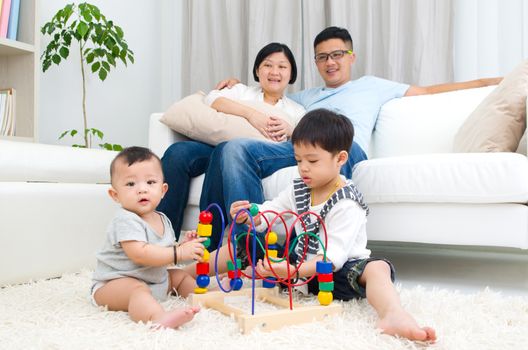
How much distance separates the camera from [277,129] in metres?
2.13

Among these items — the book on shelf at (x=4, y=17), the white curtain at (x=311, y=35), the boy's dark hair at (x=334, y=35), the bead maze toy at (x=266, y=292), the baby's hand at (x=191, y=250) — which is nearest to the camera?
the bead maze toy at (x=266, y=292)

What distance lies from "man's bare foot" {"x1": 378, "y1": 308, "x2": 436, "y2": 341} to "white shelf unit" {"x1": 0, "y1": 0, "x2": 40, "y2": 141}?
2.22 m

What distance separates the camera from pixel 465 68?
278 cm

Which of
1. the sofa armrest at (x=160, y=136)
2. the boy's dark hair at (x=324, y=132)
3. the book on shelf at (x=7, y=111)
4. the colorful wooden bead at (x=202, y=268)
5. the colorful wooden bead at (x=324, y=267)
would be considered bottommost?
the colorful wooden bead at (x=202, y=268)

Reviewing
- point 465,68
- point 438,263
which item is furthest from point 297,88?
point 438,263

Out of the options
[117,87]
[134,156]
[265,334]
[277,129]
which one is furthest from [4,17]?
[265,334]

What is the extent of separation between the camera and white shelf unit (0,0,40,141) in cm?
270

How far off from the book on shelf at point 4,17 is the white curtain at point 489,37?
227 cm

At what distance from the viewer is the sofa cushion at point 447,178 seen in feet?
5.19

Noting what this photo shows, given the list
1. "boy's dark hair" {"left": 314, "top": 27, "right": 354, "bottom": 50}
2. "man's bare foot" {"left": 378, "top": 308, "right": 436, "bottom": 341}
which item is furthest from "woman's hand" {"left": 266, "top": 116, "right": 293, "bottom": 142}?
"man's bare foot" {"left": 378, "top": 308, "right": 436, "bottom": 341}

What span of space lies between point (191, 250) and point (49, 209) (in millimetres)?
692

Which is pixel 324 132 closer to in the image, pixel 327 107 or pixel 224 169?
pixel 224 169

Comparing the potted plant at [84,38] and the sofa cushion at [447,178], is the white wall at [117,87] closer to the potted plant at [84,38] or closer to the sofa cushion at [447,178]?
the potted plant at [84,38]

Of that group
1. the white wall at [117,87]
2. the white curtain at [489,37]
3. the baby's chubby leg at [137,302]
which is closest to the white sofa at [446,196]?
the baby's chubby leg at [137,302]
